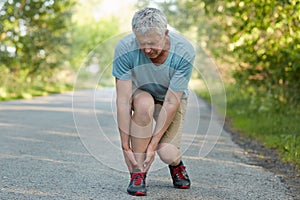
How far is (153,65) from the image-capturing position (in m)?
4.54

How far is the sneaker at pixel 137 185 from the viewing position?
460 centimetres

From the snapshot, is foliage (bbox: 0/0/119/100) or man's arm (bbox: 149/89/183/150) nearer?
man's arm (bbox: 149/89/183/150)

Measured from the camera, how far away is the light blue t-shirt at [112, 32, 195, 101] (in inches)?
177

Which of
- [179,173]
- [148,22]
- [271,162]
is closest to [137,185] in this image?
[179,173]

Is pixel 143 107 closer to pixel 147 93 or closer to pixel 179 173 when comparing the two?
pixel 147 93

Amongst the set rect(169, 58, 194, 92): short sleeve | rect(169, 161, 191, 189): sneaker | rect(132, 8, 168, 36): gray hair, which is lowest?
rect(169, 161, 191, 189): sneaker

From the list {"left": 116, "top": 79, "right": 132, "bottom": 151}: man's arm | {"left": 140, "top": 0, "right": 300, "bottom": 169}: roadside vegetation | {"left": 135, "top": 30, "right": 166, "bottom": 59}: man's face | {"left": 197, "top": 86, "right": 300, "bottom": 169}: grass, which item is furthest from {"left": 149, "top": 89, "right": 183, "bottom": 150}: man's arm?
{"left": 197, "top": 86, "right": 300, "bottom": 169}: grass

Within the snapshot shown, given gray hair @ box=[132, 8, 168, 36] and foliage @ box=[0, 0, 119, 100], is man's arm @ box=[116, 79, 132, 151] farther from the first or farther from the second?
foliage @ box=[0, 0, 119, 100]

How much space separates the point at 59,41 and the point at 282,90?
61.4 feet

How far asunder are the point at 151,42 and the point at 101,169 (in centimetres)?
207

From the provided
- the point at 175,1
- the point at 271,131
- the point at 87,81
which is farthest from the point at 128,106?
the point at 175,1

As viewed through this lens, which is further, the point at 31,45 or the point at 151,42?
the point at 31,45

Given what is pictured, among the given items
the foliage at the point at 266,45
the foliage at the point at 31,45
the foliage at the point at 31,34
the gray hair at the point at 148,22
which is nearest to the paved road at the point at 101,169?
the gray hair at the point at 148,22

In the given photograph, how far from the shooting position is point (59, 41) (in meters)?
30.1
